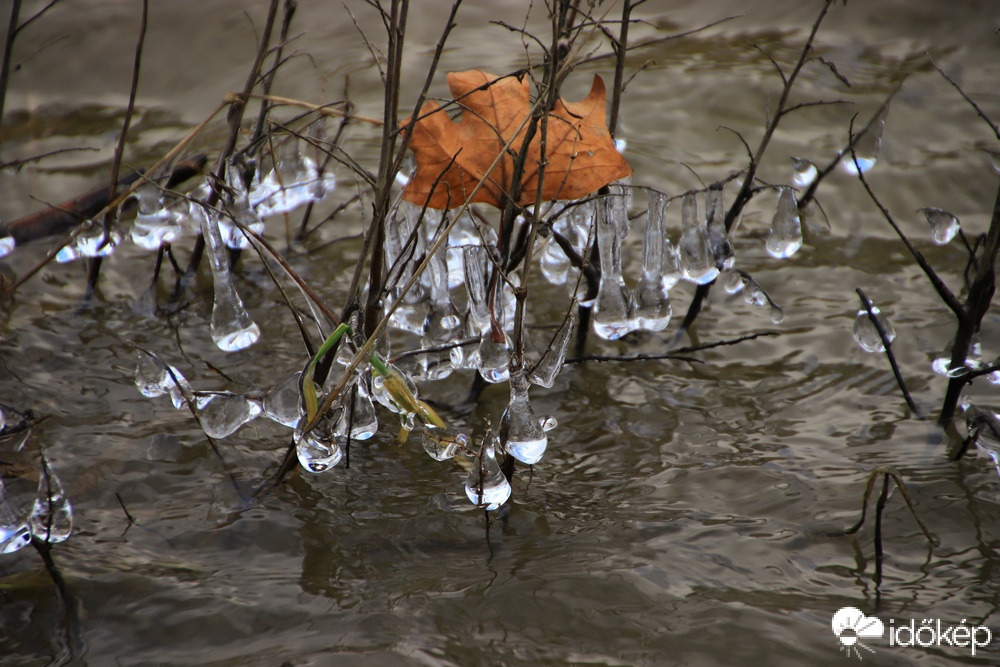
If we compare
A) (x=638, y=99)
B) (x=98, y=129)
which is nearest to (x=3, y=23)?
(x=98, y=129)

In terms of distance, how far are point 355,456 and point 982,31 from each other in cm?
412

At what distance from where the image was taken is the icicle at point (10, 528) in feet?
5.40

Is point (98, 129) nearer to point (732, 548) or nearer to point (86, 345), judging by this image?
point (86, 345)

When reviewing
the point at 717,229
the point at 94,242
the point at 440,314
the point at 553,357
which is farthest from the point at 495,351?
the point at 94,242

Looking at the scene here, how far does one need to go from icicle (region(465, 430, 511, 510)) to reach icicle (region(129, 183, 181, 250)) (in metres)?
1.29

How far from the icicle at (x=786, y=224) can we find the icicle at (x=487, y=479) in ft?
3.69

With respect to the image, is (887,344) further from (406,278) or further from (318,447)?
(318,447)

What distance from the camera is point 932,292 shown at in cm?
283

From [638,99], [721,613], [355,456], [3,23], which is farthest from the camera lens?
[3,23]

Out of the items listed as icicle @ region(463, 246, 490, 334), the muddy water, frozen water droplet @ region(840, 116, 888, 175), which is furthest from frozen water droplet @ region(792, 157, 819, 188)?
icicle @ region(463, 246, 490, 334)

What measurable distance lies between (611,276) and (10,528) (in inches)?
54.6

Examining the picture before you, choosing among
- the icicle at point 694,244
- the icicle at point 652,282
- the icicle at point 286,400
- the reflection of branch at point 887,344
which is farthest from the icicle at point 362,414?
the reflection of branch at point 887,344

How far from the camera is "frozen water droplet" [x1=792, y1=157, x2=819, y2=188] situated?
2.80 metres

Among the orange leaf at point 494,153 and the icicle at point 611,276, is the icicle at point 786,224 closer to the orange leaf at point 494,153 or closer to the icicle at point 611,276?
the icicle at point 611,276
